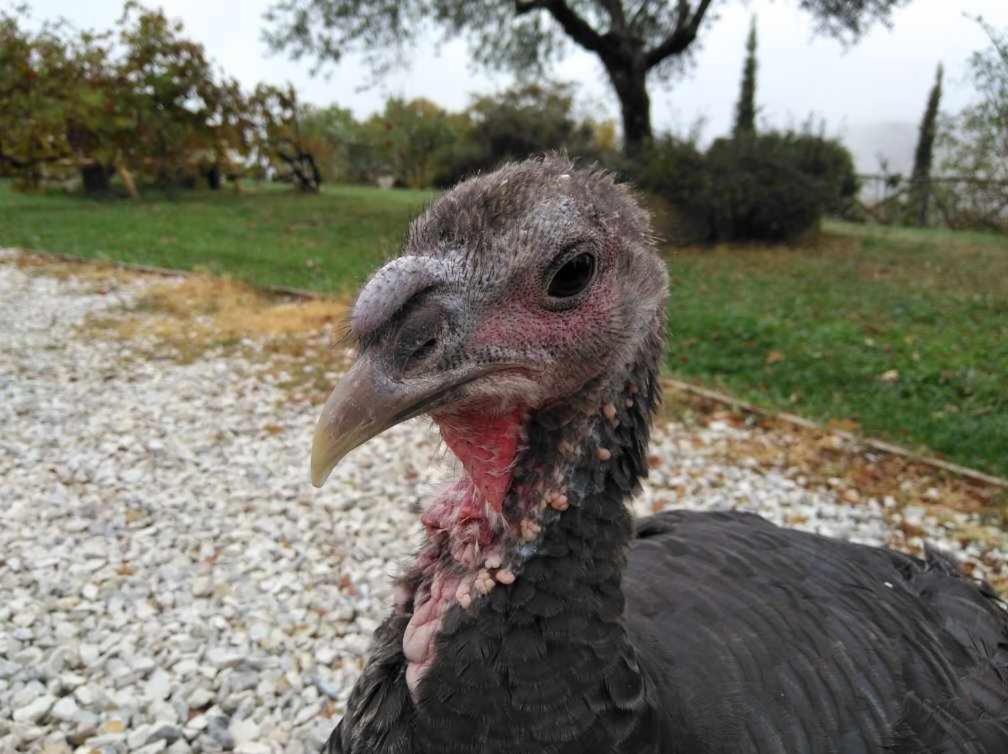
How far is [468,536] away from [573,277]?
0.60 meters

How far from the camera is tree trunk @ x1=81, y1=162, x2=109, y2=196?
65.9ft

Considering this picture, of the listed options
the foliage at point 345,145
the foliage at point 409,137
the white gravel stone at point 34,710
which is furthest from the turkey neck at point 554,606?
the foliage at point 345,145

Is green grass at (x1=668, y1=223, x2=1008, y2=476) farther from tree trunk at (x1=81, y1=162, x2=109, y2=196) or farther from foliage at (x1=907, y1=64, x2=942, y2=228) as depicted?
tree trunk at (x1=81, y1=162, x2=109, y2=196)

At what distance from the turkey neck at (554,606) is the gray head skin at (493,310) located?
0.11m

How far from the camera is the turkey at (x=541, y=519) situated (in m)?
1.39

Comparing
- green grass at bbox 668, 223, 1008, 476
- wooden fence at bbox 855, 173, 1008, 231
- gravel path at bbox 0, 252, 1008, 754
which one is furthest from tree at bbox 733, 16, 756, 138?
gravel path at bbox 0, 252, 1008, 754

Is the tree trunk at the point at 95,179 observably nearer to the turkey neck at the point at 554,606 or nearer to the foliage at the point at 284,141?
the foliage at the point at 284,141

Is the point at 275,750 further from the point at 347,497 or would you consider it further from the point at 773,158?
the point at 773,158

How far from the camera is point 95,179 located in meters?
20.2

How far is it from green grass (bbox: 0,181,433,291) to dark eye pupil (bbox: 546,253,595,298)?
A: 236 inches

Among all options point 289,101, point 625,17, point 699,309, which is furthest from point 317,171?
point 699,309

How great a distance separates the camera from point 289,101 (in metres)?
21.2

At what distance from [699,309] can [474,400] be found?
7.06 meters

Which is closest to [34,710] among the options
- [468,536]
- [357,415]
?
[468,536]
